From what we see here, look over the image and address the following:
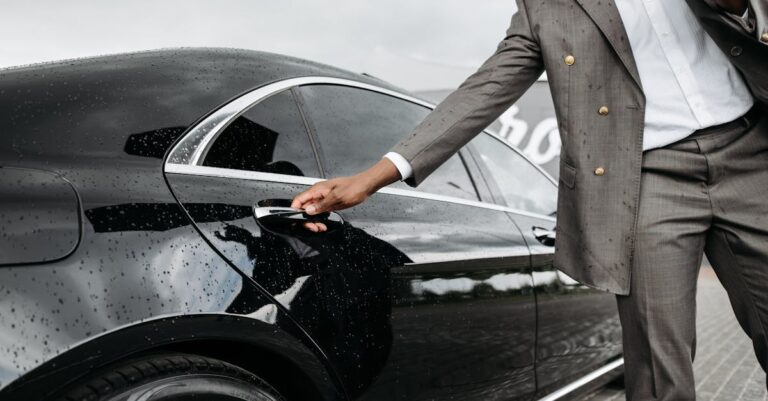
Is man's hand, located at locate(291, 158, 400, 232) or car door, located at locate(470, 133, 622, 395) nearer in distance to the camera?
man's hand, located at locate(291, 158, 400, 232)

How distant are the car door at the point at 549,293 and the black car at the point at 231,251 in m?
0.14

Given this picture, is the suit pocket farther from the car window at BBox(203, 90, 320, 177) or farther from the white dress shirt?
the car window at BBox(203, 90, 320, 177)

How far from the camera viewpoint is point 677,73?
1.82 m

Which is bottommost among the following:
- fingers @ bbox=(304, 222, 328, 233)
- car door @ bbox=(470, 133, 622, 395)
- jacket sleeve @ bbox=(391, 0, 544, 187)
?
car door @ bbox=(470, 133, 622, 395)

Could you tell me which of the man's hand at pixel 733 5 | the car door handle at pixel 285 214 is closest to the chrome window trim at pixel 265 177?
the car door handle at pixel 285 214

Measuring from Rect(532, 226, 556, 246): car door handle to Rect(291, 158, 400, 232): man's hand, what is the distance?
3.86 ft

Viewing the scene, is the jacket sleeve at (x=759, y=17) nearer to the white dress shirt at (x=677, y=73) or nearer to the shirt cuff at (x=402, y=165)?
the white dress shirt at (x=677, y=73)

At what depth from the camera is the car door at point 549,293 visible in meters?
2.71

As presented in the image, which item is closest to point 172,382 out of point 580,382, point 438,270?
point 438,270

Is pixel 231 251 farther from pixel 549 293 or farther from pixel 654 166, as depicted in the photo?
pixel 549 293

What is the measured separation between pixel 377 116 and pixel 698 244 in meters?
1.09

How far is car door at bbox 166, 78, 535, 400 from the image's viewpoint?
1671 millimetres

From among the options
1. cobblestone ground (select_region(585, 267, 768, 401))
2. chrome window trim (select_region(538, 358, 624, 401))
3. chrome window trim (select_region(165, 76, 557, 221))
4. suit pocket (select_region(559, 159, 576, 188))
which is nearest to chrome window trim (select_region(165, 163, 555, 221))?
chrome window trim (select_region(165, 76, 557, 221))

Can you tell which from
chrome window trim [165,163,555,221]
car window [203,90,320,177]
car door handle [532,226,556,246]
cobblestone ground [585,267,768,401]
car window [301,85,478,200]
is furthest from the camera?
cobblestone ground [585,267,768,401]
